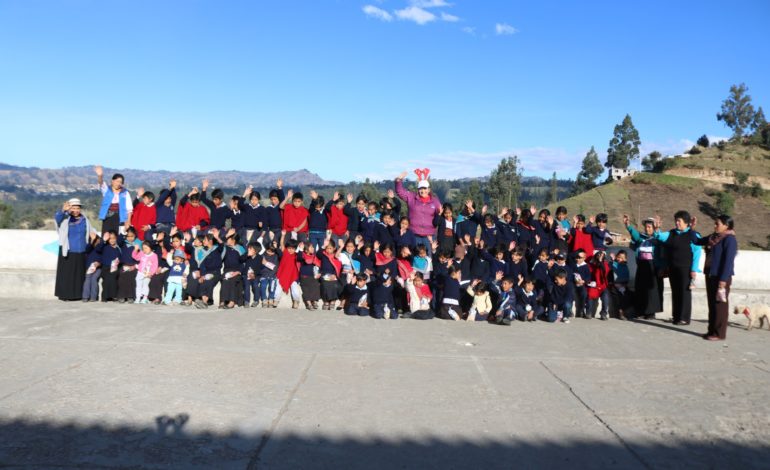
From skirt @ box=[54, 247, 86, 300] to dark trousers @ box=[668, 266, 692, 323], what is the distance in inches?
388

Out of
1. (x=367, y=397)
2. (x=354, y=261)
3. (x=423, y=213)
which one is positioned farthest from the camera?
(x=423, y=213)

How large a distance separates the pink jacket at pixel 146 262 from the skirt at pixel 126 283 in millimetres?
176

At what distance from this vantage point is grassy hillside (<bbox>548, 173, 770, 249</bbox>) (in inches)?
2665

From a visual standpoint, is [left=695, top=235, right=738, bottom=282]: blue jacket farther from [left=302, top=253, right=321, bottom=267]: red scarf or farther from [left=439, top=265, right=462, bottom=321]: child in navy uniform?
[left=302, top=253, right=321, bottom=267]: red scarf

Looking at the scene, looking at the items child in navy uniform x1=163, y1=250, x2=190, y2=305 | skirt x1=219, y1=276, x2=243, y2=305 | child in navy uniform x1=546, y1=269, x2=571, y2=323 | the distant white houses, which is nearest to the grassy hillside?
the distant white houses

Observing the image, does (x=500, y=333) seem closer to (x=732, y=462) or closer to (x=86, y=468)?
(x=732, y=462)

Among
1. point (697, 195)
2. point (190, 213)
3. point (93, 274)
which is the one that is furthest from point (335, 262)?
point (697, 195)

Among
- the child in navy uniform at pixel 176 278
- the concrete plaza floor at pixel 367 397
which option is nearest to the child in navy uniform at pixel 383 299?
the concrete plaza floor at pixel 367 397

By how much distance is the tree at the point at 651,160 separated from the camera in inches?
3702

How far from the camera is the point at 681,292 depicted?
30.3 feet

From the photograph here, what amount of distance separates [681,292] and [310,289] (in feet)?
19.7

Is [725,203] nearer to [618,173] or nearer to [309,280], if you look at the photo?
[618,173]

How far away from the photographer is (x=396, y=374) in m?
5.85

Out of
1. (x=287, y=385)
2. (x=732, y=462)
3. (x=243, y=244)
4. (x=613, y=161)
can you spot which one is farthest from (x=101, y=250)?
(x=613, y=161)
